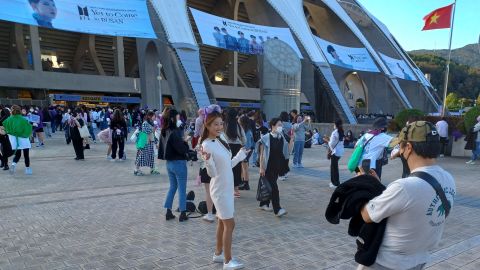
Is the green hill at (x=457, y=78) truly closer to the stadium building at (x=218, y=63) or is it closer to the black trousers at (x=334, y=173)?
the stadium building at (x=218, y=63)

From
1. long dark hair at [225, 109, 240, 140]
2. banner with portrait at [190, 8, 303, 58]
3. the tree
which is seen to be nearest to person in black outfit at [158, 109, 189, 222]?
long dark hair at [225, 109, 240, 140]

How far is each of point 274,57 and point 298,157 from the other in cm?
1198

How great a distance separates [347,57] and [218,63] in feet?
62.5

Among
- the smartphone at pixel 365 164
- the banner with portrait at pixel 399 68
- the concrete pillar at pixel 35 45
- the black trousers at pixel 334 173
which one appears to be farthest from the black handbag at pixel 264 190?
the banner with portrait at pixel 399 68

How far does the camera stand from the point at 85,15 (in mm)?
18609

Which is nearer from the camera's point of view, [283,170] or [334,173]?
[283,170]

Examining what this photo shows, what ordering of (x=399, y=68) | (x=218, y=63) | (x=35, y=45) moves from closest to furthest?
(x=35, y=45)
(x=399, y=68)
(x=218, y=63)

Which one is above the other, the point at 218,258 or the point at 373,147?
the point at 373,147

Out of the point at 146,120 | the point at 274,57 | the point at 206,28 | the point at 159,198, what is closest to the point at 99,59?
the point at 206,28

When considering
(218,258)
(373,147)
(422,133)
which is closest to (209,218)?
(218,258)

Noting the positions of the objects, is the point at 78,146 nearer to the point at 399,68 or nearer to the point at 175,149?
the point at 175,149

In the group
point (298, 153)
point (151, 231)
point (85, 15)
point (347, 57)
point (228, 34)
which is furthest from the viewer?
point (347, 57)

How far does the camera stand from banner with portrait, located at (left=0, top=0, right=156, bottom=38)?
16844mm

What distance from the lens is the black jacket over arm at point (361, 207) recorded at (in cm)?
184
